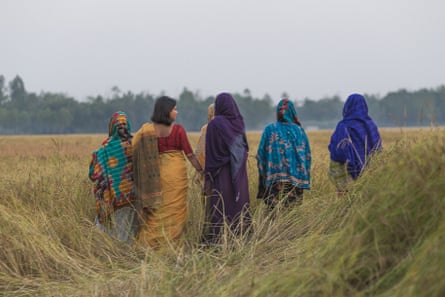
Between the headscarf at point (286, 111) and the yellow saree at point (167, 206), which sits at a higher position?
the headscarf at point (286, 111)

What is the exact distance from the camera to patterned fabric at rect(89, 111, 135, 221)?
514cm

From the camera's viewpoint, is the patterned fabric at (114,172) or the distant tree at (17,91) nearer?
the patterned fabric at (114,172)

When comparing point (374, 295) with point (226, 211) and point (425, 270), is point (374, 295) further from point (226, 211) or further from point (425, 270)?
point (226, 211)

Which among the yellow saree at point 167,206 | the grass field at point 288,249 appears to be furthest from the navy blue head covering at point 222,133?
the grass field at point 288,249

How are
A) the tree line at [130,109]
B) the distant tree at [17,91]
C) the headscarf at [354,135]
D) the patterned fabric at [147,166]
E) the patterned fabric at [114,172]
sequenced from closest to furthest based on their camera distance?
the patterned fabric at [147,166] → the patterned fabric at [114,172] → the headscarf at [354,135] → the tree line at [130,109] → the distant tree at [17,91]

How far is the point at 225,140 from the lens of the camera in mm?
5160

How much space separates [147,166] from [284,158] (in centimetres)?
147

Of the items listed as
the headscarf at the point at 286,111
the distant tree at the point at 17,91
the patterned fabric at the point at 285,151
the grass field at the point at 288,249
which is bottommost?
the grass field at the point at 288,249

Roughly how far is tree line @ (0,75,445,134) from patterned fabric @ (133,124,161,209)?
71128 millimetres

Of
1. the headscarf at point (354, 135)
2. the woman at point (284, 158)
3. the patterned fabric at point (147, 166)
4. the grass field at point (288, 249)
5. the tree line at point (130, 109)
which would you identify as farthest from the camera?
the tree line at point (130, 109)

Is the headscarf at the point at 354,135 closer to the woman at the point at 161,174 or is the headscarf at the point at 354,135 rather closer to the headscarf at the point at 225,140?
the headscarf at the point at 225,140

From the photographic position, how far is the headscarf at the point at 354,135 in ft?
17.8

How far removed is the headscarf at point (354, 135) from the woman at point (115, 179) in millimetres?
2101

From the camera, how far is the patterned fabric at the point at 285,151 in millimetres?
5551
